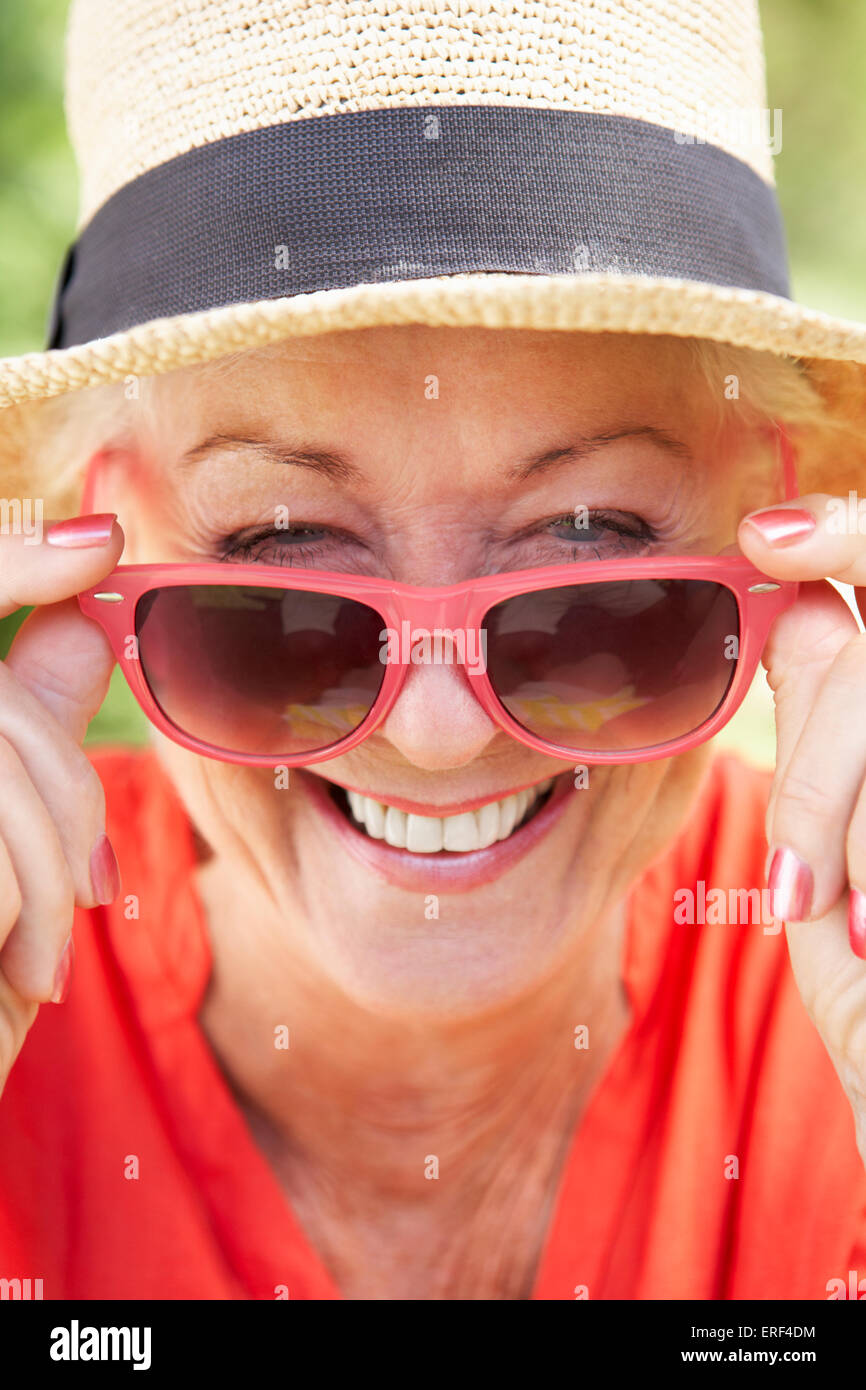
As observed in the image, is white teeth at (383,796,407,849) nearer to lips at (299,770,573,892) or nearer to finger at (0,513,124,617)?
lips at (299,770,573,892)

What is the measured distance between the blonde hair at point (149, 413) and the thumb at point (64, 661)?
26 centimetres

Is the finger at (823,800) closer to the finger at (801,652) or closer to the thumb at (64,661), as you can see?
the finger at (801,652)

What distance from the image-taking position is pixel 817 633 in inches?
50.2

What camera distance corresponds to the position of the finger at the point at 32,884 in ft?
3.83

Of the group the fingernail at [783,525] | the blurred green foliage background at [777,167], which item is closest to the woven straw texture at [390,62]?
the fingernail at [783,525]

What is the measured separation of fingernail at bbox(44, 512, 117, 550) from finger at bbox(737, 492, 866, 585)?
2.28 ft

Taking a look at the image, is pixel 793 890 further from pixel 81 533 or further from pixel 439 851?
pixel 81 533

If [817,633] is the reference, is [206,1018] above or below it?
below

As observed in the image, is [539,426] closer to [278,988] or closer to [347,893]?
[347,893]

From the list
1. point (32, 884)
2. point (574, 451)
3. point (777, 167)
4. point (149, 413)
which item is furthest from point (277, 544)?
point (777, 167)

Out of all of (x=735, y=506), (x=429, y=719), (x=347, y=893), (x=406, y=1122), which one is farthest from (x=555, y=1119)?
(x=735, y=506)

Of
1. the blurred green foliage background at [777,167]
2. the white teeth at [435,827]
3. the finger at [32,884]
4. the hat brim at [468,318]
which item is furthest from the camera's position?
the blurred green foliage background at [777,167]

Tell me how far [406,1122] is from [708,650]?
96cm
